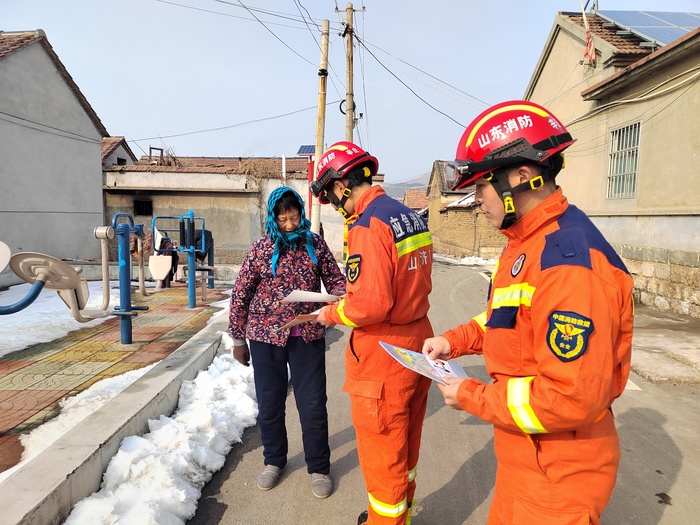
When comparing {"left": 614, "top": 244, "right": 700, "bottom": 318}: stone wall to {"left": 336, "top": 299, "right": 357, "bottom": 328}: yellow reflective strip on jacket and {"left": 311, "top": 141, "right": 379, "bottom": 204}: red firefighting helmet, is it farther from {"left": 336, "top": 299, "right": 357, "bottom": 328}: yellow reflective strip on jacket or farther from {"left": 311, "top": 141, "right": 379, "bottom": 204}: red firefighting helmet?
{"left": 336, "top": 299, "right": 357, "bottom": 328}: yellow reflective strip on jacket

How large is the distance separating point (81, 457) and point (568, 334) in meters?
2.55

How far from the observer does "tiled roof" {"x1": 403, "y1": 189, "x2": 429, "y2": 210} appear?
4717 cm

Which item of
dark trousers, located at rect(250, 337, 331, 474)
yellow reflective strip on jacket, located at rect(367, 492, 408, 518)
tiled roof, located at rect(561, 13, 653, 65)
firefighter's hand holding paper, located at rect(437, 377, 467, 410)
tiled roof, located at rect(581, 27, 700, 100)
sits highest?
tiled roof, located at rect(561, 13, 653, 65)

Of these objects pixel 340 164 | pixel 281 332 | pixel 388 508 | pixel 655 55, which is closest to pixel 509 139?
pixel 340 164

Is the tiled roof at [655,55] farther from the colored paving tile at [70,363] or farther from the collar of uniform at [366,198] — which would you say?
the colored paving tile at [70,363]

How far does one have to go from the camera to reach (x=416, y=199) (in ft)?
159

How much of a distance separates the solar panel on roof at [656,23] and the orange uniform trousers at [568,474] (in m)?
12.3

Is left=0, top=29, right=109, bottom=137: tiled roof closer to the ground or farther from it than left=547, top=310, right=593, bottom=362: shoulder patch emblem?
farther from it

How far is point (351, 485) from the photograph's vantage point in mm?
2889

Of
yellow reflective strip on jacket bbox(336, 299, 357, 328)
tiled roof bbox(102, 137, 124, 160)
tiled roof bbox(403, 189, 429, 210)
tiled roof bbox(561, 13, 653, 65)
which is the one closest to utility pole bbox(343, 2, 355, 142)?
tiled roof bbox(561, 13, 653, 65)

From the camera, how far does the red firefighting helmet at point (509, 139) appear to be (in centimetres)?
137

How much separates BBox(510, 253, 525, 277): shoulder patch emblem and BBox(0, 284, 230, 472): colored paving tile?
318cm

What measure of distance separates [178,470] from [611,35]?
14145 mm

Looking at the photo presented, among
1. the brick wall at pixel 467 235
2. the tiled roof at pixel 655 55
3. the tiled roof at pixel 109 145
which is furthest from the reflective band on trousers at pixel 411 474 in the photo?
the tiled roof at pixel 109 145
